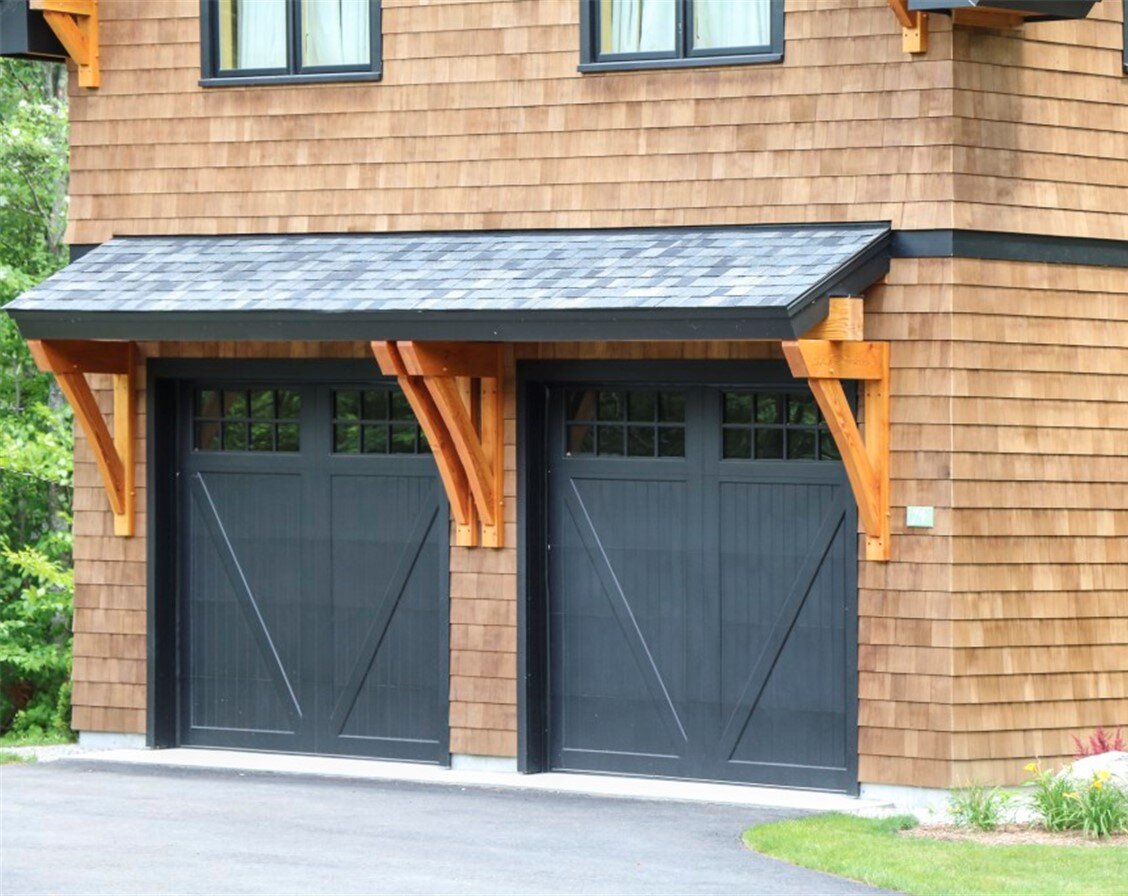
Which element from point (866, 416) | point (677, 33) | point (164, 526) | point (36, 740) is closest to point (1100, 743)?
point (866, 416)

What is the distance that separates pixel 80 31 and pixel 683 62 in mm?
4222

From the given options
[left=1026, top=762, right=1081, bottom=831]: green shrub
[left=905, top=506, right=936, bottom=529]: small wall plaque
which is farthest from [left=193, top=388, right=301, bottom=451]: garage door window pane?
[left=1026, top=762, right=1081, bottom=831]: green shrub

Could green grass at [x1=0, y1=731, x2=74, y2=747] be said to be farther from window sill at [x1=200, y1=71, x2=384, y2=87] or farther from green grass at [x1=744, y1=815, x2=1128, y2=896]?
green grass at [x1=744, y1=815, x2=1128, y2=896]

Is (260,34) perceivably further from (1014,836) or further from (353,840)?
(1014,836)

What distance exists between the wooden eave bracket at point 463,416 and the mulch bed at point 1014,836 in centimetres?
350

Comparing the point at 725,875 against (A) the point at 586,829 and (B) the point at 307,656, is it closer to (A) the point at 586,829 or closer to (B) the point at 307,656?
(A) the point at 586,829

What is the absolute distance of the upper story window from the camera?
13.8 m

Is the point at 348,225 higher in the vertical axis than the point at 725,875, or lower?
higher

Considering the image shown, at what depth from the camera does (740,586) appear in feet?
46.2

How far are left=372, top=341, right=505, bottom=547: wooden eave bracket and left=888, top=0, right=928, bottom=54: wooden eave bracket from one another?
120 inches

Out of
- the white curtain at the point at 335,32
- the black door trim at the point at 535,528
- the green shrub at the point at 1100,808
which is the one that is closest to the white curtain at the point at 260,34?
the white curtain at the point at 335,32

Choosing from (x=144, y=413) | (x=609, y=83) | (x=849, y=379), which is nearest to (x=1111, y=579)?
(x=849, y=379)

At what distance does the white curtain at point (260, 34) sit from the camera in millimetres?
15297

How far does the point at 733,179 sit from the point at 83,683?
562 centimetres
